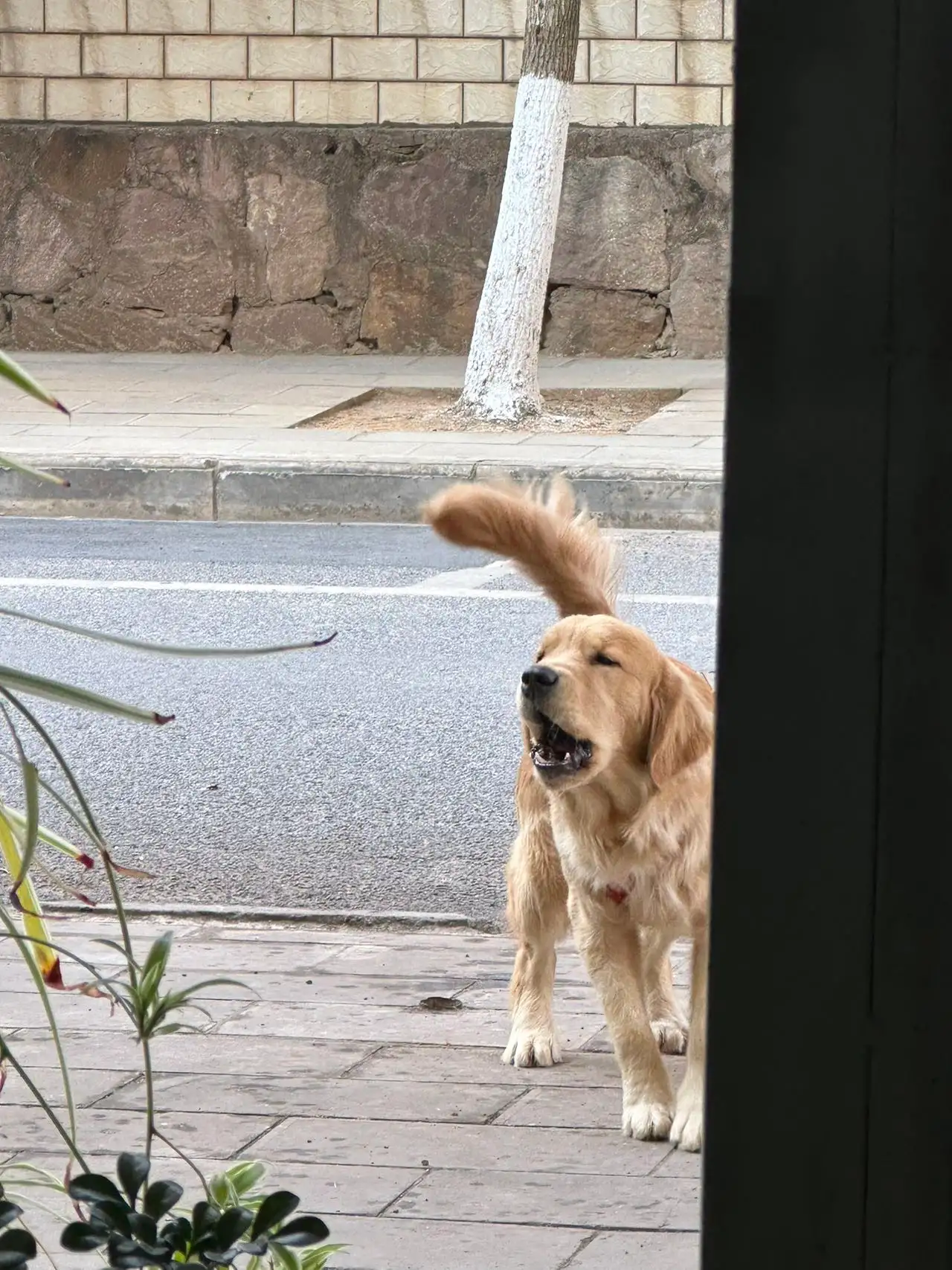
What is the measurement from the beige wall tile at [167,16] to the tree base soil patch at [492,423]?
410 cm

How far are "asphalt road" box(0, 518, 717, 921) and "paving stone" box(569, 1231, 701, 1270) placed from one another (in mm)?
2116

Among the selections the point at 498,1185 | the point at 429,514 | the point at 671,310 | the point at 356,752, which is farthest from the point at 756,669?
the point at 671,310

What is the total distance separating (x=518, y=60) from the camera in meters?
16.4

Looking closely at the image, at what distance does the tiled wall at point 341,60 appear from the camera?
16281 millimetres

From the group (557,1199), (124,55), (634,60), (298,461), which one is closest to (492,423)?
(298,461)

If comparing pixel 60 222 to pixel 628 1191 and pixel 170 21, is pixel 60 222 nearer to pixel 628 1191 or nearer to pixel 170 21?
pixel 170 21

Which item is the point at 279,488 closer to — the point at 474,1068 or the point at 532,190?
the point at 532,190

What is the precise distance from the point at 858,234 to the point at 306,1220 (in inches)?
37.4

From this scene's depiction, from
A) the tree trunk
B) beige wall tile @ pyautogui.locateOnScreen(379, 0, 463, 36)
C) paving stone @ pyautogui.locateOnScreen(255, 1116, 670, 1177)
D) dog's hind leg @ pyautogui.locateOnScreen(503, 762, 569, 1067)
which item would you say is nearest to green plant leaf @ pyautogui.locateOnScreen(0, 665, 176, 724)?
paving stone @ pyautogui.locateOnScreen(255, 1116, 670, 1177)

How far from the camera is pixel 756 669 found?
1.54 m

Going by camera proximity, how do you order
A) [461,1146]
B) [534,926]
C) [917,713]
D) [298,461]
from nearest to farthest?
1. [917,713]
2. [461,1146]
3. [534,926]
4. [298,461]

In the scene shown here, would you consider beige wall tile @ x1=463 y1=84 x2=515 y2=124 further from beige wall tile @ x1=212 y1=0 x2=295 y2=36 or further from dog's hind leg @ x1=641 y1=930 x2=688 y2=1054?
dog's hind leg @ x1=641 y1=930 x2=688 y2=1054

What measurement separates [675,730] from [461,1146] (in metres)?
0.81

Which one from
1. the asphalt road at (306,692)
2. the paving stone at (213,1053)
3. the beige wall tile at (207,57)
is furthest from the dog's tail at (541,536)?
the beige wall tile at (207,57)
